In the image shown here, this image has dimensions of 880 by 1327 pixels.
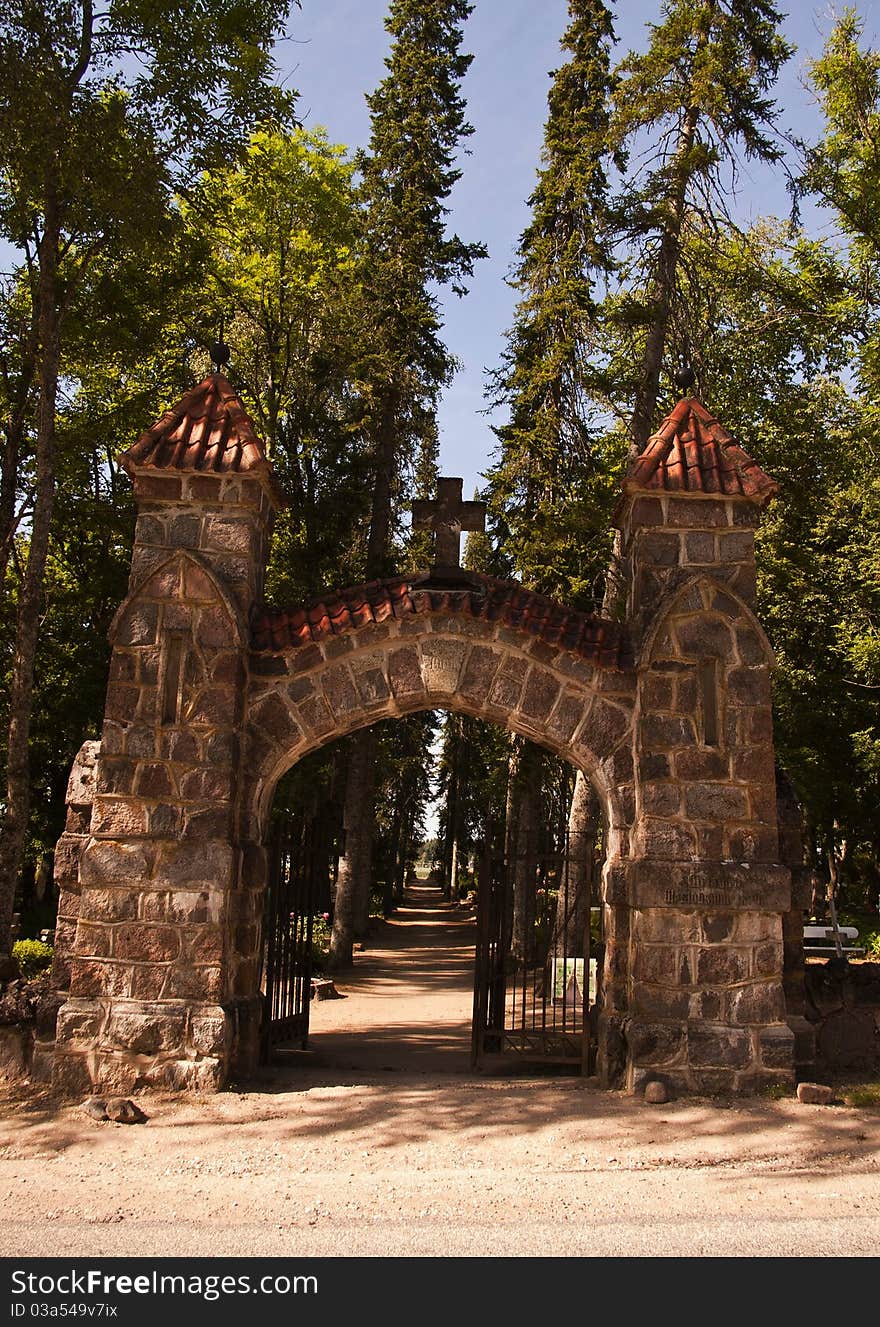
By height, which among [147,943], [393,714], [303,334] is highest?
[303,334]

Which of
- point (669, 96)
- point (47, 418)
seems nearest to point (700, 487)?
point (47, 418)

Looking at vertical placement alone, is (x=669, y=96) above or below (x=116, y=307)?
above

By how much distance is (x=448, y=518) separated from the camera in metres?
8.12

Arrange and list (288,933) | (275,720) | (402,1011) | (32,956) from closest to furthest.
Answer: (275,720)
(288,933)
(402,1011)
(32,956)

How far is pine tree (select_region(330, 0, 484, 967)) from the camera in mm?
19266

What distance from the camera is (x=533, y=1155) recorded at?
584cm

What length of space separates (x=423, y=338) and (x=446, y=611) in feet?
46.5

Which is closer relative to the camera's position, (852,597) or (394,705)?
(394,705)

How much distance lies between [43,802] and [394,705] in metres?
16.3

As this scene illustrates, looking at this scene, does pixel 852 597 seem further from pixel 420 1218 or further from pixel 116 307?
pixel 420 1218

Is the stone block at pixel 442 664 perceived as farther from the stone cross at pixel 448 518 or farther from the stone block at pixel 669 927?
the stone block at pixel 669 927

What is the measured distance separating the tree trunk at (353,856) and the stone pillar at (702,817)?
38.3 ft

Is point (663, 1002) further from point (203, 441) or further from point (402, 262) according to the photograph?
point (402, 262)

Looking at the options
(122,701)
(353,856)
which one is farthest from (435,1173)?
(353,856)
